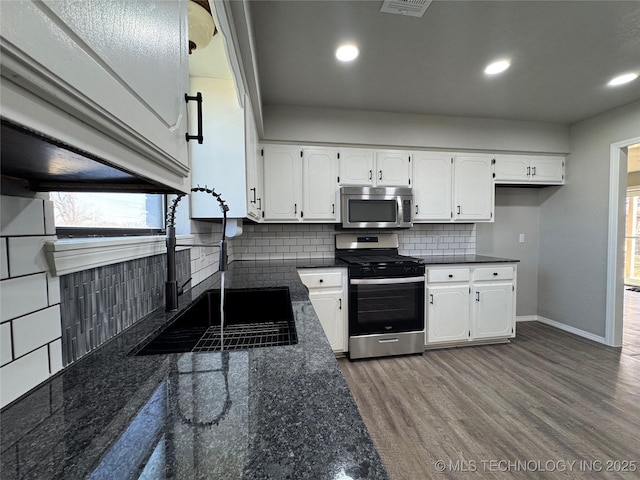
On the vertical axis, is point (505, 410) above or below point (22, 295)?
below

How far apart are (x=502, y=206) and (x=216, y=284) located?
3.70m

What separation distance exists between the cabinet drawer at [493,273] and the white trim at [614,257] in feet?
3.28

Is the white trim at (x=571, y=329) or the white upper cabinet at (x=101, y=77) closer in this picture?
the white upper cabinet at (x=101, y=77)

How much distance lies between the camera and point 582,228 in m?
3.09

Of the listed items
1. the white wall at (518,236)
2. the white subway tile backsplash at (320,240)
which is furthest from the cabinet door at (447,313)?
the white wall at (518,236)

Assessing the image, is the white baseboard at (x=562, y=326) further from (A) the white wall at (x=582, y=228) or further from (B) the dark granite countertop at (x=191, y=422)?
(B) the dark granite countertop at (x=191, y=422)

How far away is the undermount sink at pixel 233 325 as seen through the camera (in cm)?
94

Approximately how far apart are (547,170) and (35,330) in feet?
14.5

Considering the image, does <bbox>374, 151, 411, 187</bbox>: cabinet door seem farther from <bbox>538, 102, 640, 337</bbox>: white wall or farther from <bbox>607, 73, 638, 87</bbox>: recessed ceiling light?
<bbox>538, 102, 640, 337</bbox>: white wall

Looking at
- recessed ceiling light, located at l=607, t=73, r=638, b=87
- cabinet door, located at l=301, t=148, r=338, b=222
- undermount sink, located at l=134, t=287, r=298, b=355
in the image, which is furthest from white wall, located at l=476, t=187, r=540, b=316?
undermount sink, located at l=134, t=287, r=298, b=355

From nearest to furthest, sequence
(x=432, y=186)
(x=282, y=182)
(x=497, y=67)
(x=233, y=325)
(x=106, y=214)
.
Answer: (x=106, y=214) → (x=233, y=325) → (x=497, y=67) → (x=282, y=182) → (x=432, y=186)

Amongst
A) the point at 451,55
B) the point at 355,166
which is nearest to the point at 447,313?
the point at 355,166

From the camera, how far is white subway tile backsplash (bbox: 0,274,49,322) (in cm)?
51

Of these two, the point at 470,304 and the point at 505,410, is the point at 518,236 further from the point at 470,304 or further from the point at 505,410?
the point at 505,410
